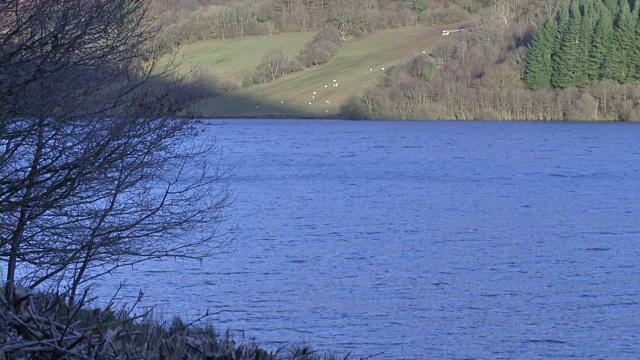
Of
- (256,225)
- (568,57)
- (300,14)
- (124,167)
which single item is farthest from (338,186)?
(300,14)

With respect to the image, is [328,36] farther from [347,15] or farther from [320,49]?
[347,15]

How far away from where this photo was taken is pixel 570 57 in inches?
3907

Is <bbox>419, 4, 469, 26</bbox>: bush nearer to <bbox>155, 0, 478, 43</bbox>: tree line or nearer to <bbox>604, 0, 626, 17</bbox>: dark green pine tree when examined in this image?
<bbox>155, 0, 478, 43</bbox>: tree line

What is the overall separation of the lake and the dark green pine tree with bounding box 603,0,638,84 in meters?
53.6

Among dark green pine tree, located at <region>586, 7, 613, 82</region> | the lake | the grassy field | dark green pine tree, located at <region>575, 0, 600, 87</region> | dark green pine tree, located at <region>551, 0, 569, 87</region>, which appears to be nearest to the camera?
the lake

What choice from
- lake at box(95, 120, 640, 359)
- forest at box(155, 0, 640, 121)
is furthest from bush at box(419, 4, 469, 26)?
lake at box(95, 120, 640, 359)

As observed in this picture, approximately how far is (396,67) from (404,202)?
267 ft

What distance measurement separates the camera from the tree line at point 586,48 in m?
99.2

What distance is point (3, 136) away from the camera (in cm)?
970

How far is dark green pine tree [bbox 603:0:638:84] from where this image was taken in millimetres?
98812

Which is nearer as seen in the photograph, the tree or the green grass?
the tree

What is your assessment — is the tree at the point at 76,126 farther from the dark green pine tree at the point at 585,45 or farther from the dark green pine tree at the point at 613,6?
the dark green pine tree at the point at 613,6

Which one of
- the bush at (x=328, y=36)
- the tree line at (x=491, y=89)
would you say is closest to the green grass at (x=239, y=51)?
the bush at (x=328, y=36)

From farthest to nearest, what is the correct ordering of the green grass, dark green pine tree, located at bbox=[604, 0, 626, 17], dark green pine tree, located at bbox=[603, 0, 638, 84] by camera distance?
the green grass < dark green pine tree, located at bbox=[604, 0, 626, 17] < dark green pine tree, located at bbox=[603, 0, 638, 84]
